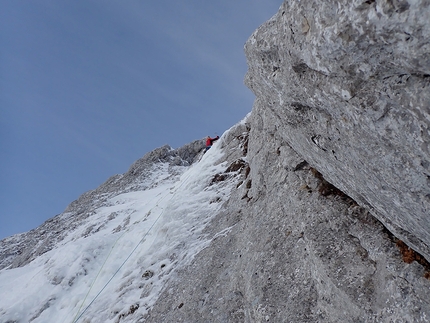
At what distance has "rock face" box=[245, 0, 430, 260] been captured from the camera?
4734mm

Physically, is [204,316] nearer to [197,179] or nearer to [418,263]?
[418,263]

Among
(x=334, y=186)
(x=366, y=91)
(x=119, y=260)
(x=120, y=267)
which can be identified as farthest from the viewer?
(x=119, y=260)

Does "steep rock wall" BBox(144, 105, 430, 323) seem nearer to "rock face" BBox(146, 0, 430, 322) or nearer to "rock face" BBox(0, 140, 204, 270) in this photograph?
"rock face" BBox(146, 0, 430, 322)

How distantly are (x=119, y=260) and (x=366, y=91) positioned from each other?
57.1ft

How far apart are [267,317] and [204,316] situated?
2.82m

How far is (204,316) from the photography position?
1145cm

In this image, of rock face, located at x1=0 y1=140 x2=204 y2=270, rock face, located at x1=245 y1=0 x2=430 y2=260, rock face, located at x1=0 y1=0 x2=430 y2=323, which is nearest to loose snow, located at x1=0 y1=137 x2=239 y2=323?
rock face, located at x1=0 y1=0 x2=430 y2=323

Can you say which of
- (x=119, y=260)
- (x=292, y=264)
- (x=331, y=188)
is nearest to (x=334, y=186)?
(x=331, y=188)

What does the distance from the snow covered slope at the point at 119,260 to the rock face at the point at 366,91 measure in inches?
367

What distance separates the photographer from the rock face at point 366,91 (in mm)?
4734

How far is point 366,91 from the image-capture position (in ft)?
18.7

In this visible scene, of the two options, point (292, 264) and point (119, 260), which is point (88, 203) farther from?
point (292, 264)

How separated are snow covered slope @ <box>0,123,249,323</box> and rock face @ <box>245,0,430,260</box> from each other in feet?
30.6

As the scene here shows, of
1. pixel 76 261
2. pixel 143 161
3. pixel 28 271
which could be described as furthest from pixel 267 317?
pixel 143 161
